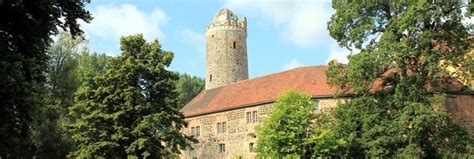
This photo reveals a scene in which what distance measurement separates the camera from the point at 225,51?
51531 mm

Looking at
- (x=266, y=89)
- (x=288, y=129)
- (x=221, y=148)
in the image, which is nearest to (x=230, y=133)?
(x=221, y=148)

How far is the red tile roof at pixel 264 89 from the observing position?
3572cm

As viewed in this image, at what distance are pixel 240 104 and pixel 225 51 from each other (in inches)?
527

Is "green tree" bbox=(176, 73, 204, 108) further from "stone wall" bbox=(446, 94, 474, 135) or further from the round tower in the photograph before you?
"stone wall" bbox=(446, 94, 474, 135)

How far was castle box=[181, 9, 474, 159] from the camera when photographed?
1344 inches

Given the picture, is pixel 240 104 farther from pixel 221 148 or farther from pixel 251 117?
pixel 221 148

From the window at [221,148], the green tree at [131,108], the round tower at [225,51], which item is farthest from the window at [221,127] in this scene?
the green tree at [131,108]

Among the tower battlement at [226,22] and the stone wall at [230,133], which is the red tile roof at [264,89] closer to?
the stone wall at [230,133]

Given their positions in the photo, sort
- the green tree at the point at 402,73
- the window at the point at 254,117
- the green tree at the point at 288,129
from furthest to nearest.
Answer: the window at the point at 254,117, the green tree at the point at 288,129, the green tree at the point at 402,73

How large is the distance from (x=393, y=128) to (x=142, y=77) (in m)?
12.5

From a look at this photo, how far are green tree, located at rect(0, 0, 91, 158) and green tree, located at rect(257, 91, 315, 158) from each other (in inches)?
594

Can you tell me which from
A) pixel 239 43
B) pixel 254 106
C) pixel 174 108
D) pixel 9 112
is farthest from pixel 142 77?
pixel 239 43

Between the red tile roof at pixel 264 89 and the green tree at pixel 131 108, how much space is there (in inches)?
355

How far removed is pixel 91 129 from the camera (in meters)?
27.6
